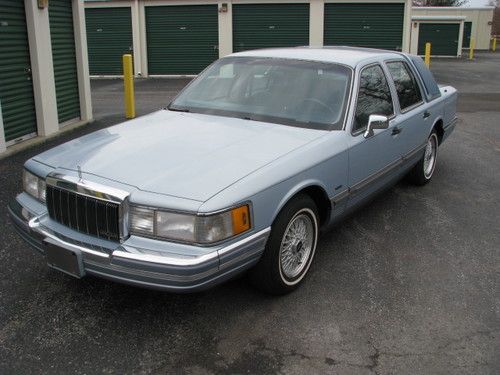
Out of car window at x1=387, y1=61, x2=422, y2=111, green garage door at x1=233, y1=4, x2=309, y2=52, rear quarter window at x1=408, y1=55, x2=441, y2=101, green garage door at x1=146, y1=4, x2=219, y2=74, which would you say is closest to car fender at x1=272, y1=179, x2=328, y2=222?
car window at x1=387, y1=61, x2=422, y2=111

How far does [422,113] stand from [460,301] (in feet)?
8.25

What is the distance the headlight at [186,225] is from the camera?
3.08m

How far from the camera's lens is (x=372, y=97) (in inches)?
190

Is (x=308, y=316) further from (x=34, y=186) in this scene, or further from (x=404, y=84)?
(x=404, y=84)

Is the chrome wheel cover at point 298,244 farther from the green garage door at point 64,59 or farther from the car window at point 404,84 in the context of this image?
the green garage door at point 64,59

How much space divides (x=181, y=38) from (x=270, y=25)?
3.40 meters

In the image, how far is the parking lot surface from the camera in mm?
3145

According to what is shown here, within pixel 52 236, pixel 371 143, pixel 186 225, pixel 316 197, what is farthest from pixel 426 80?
pixel 52 236

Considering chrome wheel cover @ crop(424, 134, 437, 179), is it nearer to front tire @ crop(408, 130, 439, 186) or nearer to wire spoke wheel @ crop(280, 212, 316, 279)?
front tire @ crop(408, 130, 439, 186)

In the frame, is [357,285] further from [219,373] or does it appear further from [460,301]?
[219,373]

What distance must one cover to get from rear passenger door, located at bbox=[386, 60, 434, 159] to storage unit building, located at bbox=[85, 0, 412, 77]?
15.4m

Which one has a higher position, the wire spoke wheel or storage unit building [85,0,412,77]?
storage unit building [85,0,412,77]

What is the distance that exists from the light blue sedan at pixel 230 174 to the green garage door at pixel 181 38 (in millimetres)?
16348

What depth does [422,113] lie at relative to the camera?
5.80m
